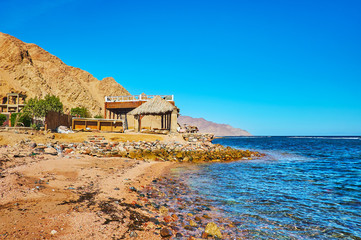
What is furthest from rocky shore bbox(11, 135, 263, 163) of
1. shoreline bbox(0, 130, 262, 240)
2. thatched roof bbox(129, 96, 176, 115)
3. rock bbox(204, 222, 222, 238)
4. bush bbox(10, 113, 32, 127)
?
rock bbox(204, 222, 222, 238)

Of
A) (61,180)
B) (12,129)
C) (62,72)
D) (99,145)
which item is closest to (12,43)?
(62,72)

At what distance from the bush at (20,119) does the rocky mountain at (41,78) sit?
38881 millimetres

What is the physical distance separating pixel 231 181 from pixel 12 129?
63.7 feet

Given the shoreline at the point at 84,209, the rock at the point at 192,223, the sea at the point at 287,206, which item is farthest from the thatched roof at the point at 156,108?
the rock at the point at 192,223

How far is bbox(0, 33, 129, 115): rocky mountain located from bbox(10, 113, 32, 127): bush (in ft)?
128

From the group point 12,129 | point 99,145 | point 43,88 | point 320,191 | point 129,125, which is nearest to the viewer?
point 320,191

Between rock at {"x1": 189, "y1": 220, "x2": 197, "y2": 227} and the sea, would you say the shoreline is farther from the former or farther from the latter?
the sea

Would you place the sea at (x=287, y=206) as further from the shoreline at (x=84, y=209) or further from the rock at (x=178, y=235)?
the rock at (x=178, y=235)

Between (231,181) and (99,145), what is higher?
(99,145)

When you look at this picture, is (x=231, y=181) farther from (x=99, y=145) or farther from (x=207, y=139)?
(x=207, y=139)

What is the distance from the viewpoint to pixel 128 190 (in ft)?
23.0

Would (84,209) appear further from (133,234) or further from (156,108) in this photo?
(156,108)

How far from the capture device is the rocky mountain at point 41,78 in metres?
59.8

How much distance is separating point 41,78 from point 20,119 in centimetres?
5381
